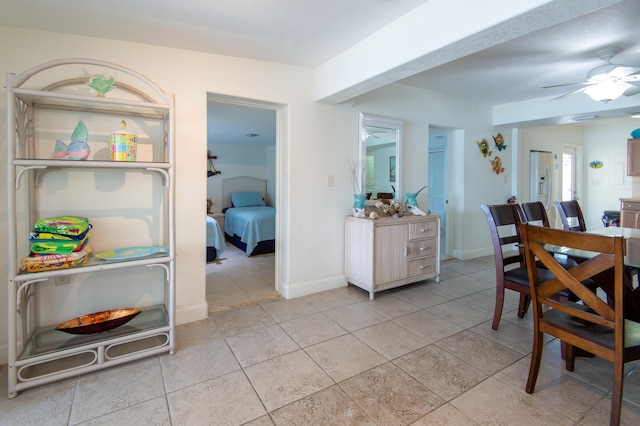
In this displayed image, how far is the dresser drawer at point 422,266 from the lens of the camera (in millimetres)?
3379

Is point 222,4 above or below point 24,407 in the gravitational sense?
above

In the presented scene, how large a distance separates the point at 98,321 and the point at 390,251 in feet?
8.09

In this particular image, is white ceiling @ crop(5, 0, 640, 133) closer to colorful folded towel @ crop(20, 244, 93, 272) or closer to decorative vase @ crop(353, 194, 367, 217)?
decorative vase @ crop(353, 194, 367, 217)

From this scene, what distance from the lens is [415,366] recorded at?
1.97 metres

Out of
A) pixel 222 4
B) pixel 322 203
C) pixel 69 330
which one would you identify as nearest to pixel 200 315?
pixel 69 330

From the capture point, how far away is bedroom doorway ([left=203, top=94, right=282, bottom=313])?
3174mm

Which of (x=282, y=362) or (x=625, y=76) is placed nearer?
(x=282, y=362)

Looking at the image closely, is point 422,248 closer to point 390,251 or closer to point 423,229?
point 423,229

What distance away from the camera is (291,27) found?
2230 mm

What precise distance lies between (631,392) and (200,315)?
2.87 metres

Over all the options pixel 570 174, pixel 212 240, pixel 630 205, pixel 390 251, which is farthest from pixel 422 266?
pixel 570 174

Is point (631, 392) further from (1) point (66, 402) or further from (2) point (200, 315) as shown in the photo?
(1) point (66, 402)

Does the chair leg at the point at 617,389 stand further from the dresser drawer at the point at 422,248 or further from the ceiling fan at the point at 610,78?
the ceiling fan at the point at 610,78

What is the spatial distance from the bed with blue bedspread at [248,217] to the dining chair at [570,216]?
3.76m
